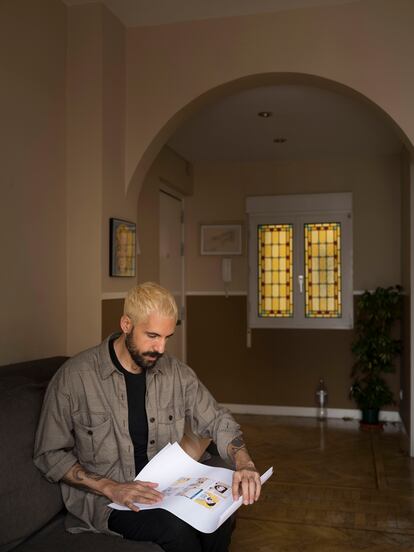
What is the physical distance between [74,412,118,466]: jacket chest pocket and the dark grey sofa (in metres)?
0.16

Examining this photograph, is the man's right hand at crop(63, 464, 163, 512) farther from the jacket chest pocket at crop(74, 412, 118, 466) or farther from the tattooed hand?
Result: the tattooed hand

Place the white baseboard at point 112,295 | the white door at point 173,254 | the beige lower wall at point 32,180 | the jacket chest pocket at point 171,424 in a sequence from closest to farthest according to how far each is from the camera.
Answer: the jacket chest pocket at point 171,424, the beige lower wall at point 32,180, the white baseboard at point 112,295, the white door at point 173,254

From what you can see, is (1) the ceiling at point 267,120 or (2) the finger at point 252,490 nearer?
(2) the finger at point 252,490

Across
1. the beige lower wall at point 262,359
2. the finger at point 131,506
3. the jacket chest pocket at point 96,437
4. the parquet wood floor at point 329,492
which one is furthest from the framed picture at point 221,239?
the finger at point 131,506

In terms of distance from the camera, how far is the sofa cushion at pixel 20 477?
1.85 meters

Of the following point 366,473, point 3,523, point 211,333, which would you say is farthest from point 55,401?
point 211,333

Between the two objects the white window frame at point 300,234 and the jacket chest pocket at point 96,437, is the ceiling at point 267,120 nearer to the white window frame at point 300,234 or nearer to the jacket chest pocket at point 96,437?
the white window frame at point 300,234

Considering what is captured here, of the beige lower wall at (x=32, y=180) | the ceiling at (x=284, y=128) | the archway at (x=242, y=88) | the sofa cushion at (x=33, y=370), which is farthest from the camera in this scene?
the ceiling at (x=284, y=128)

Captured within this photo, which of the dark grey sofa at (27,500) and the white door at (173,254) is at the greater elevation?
the white door at (173,254)

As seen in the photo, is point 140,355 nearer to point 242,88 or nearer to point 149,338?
point 149,338

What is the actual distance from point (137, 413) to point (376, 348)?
13.0 feet

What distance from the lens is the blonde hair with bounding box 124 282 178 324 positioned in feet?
6.80

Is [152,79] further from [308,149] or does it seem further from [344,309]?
[344,309]

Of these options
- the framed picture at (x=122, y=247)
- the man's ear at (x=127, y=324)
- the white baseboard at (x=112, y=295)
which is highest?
the framed picture at (x=122, y=247)
